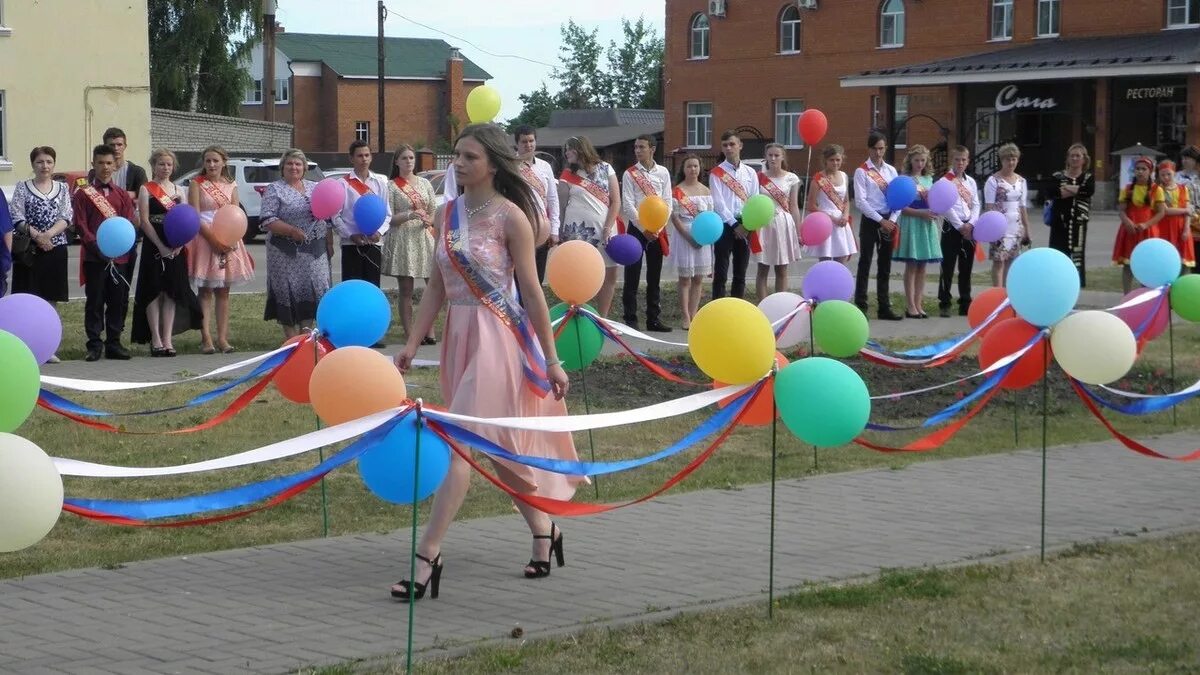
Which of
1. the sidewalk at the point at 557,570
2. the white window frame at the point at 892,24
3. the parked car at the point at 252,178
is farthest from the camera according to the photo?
the white window frame at the point at 892,24

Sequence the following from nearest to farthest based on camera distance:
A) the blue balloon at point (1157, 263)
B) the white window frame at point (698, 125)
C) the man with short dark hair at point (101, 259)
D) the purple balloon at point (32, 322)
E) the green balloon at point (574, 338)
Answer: the purple balloon at point (32, 322) → the green balloon at point (574, 338) → the blue balloon at point (1157, 263) → the man with short dark hair at point (101, 259) → the white window frame at point (698, 125)

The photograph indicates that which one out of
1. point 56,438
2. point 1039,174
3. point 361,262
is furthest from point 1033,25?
point 56,438

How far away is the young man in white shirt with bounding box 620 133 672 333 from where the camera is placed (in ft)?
51.8

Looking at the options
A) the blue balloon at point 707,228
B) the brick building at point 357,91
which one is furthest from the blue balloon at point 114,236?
the brick building at point 357,91

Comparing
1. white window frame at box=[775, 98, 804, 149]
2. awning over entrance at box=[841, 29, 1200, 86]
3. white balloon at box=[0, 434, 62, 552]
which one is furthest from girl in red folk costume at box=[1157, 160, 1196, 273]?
white window frame at box=[775, 98, 804, 149]

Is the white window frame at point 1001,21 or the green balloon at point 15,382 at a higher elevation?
the white window frame at point 1001,21

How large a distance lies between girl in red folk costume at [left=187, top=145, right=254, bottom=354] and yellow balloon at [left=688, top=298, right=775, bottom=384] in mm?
8470

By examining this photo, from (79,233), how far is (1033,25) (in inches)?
1711

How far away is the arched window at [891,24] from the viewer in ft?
183

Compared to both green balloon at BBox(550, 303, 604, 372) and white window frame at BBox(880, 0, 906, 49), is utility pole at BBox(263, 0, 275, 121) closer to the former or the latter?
white window frame at BBox(880, 0, 906, 49)

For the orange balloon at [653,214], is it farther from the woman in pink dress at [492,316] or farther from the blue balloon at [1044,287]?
the woman in pink dress at [492,316]

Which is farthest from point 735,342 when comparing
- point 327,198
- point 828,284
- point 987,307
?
point 327,198

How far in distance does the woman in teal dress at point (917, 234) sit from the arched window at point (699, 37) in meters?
45.7

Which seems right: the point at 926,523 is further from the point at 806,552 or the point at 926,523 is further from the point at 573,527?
the point at 573,527
